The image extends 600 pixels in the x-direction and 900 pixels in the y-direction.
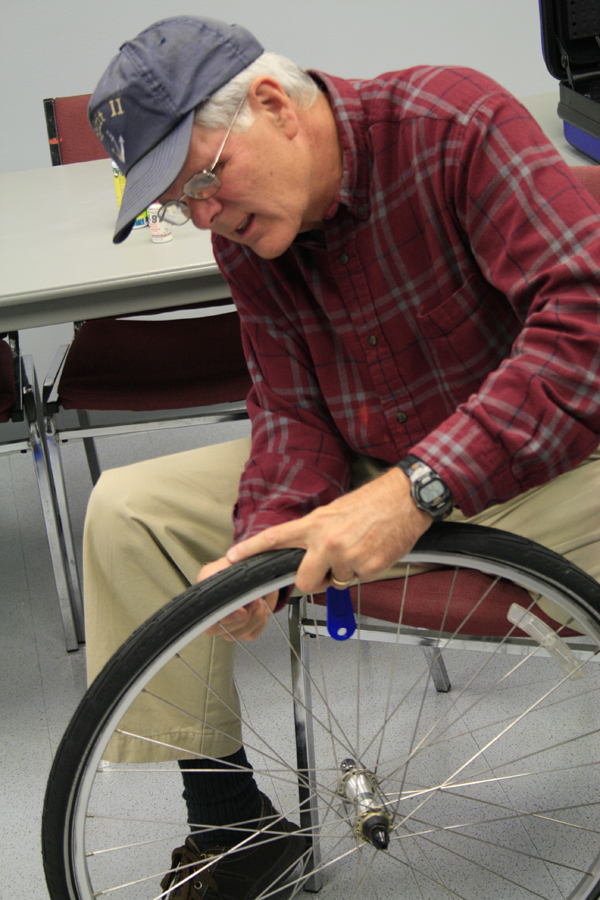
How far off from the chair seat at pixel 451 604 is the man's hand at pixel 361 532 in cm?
19

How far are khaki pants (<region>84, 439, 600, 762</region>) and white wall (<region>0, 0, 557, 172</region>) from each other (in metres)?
2.82

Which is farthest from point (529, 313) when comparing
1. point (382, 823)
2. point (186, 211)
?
point (382, 823)

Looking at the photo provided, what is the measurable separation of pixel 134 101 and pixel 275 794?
1.07 metres

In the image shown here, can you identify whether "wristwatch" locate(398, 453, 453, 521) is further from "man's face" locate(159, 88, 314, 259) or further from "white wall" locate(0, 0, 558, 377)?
"white wall" locate(0, 0, 558, 377)

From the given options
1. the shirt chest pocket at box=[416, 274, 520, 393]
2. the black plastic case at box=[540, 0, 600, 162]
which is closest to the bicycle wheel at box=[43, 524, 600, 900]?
the shirt chest pocket at box=[416, 274, 520, 393]

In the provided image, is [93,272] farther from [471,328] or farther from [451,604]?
[451,604]

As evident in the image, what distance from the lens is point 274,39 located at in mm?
3426

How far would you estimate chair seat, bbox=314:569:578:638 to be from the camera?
0.96m

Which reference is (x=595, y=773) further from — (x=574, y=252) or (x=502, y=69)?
(x=502, y=69)

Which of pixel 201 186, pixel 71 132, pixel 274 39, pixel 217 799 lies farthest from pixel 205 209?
pixel 274 39

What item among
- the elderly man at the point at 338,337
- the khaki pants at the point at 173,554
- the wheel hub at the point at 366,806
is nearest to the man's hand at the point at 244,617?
the elderly man at the point at 338,337

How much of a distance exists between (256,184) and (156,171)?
0.11 metres

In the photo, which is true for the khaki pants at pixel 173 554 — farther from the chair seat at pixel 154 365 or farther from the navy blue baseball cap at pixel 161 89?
the chair seat at pixel 154 365

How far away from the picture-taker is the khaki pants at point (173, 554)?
101 centimetres
